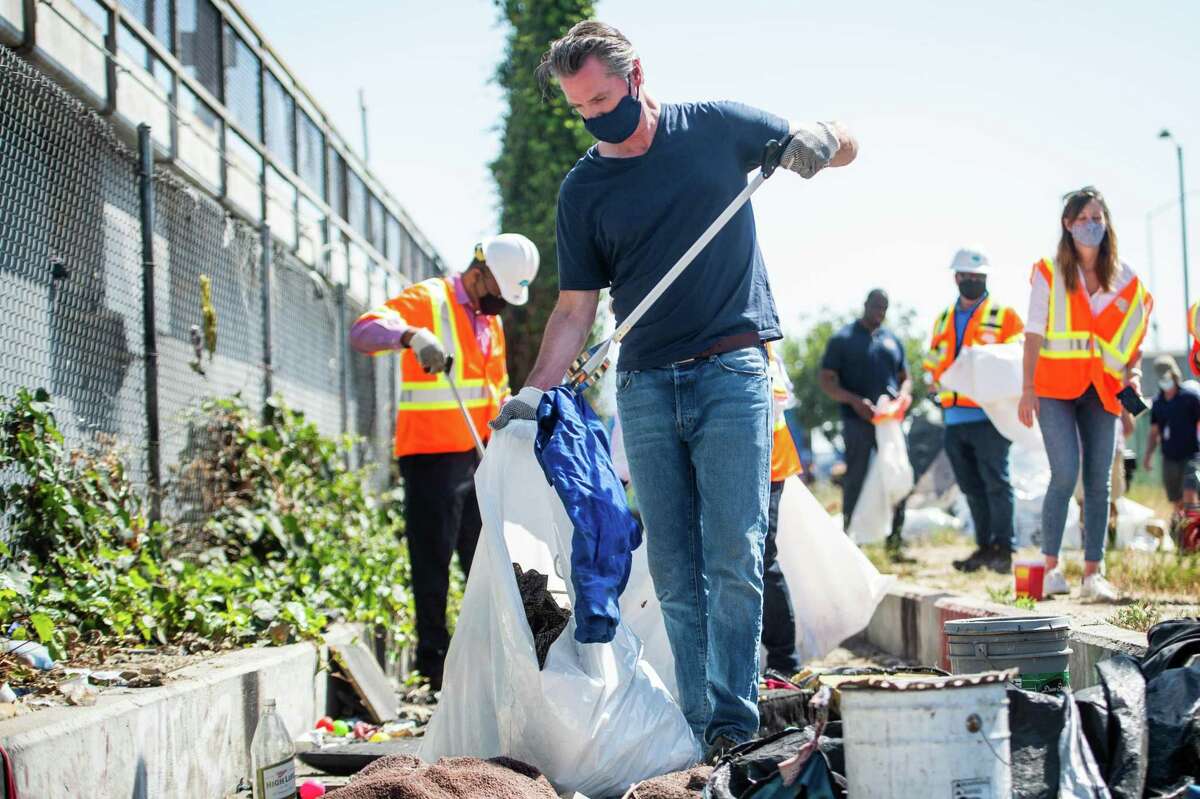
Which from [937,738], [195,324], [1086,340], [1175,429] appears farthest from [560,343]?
[1175,429]

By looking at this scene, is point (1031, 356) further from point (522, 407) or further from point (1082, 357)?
point (522, 407)

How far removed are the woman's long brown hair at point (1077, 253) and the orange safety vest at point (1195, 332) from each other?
1.24 ft

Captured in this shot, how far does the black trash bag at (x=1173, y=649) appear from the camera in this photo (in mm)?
3232

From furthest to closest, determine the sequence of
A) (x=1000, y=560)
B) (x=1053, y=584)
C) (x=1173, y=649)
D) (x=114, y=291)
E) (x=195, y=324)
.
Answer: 1. (x=1000, y=560)
2. (x=195, y=324)
3. (x=1053, y=584)
4. (x=114, y=291)
5. (x=1173, y=649)

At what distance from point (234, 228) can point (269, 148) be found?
120 cm

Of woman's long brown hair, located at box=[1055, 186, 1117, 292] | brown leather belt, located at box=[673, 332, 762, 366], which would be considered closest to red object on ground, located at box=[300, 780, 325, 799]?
brown leather belt, located at box=[673, 332, 762, 366]

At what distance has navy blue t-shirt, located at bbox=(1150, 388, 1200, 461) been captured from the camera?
515 inches

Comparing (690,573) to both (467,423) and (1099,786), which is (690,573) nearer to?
(1099,786)

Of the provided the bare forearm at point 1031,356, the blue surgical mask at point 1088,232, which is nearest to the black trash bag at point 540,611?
the bare forearm at point 1031,356

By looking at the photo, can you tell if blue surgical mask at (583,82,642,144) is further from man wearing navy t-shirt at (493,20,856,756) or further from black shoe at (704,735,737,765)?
black shoe at (704,735,737,765)

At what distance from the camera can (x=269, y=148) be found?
28.2 ft

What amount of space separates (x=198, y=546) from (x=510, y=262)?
2.05 meters

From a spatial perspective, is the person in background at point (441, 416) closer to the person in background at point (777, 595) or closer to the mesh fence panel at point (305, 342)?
the person in background at point (777, 595)

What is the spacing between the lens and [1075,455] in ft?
19.8
